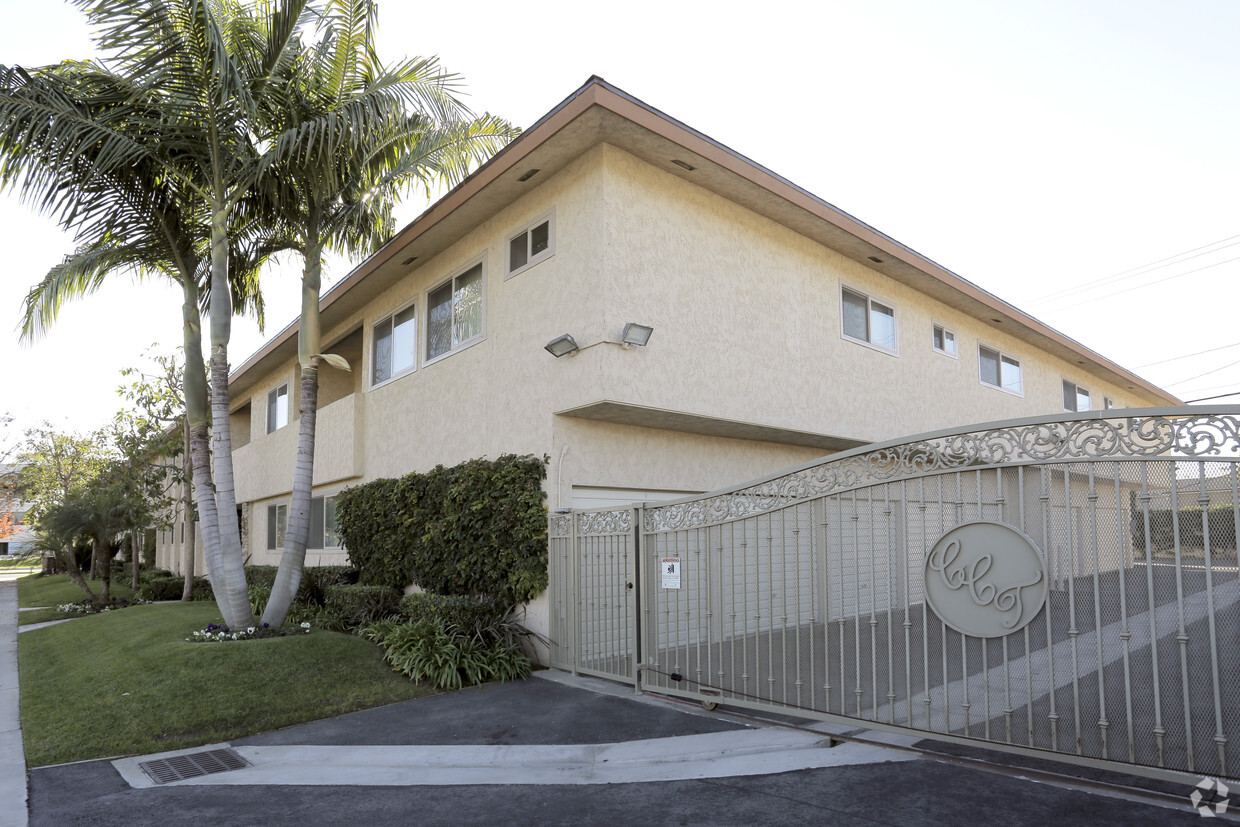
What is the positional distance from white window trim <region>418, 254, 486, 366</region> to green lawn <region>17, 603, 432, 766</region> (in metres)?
4.37

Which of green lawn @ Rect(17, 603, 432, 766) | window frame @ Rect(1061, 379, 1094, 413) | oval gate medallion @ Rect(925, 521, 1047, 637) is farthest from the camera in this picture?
window frame @ Rect(1061, 379, 1094, 413)

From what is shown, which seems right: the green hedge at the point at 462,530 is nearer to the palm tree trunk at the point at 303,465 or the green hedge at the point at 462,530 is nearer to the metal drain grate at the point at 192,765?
the palm tree trunk at the point at 303,465

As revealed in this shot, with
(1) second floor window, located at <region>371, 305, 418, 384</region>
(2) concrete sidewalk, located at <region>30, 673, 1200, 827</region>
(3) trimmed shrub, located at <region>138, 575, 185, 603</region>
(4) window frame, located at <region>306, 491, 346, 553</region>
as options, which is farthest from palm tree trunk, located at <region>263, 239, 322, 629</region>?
(3) trimmed shrub, located at <region>138, 575, 185, 603</region>

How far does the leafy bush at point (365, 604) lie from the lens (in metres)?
11.3

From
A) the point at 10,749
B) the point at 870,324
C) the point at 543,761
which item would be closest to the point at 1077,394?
the point at 870,324

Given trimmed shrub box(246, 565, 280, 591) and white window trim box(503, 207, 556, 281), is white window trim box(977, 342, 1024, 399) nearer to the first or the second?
white window trim box(503, 207, 556, 281)

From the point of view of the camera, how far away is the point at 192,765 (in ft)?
20.2

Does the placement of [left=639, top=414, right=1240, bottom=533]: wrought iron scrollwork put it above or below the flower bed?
above

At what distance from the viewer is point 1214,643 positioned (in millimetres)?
4250

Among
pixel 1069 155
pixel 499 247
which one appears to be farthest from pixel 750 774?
pixel 1069 155

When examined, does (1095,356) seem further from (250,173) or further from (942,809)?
(250,173)

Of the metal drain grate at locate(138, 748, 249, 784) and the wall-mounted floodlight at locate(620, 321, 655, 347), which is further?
the wall-mounted floodlight at locate(620, 321, 655, 347)

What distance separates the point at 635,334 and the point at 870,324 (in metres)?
6.09

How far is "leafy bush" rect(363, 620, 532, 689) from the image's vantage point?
8602 mm
